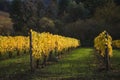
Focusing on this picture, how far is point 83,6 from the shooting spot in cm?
11925

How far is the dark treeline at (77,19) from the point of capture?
9538 centimetres

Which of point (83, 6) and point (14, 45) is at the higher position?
point (83, 6)

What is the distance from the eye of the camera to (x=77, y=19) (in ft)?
390

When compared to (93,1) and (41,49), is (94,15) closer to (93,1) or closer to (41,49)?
(93,1)

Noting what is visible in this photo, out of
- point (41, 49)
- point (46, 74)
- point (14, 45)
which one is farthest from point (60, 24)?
point (46, 74)

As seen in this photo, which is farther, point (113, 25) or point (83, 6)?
point (83, 6)

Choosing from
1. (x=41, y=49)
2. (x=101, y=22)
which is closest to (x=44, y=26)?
(x=101, y=22)

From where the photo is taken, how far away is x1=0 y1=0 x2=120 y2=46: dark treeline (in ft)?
313

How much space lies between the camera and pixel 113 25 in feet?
327

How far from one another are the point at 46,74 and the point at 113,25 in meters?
78.9

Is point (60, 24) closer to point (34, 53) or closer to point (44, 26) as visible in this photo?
point (44, 26)

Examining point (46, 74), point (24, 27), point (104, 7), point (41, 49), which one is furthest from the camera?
point (104, 7)

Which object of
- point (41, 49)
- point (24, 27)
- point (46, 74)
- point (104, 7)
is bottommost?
point (46, 74)

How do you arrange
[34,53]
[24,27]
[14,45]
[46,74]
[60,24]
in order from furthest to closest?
1. [60,24]
2. [24,27]
3. [14,45]
4. [34,53]
5. [46,74]
